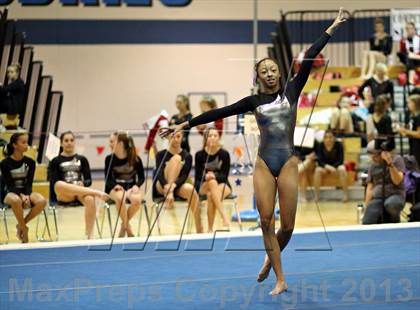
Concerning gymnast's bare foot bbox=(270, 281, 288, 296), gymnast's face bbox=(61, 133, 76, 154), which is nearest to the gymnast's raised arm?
gymnast's bare foot bbox=(270, 281, 288, 296)

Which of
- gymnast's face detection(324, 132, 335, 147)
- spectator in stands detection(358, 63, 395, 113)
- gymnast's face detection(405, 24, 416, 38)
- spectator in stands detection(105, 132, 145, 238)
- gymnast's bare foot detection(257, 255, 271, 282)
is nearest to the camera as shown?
gymnast's bare foot detection(257, 255, 271, 282)

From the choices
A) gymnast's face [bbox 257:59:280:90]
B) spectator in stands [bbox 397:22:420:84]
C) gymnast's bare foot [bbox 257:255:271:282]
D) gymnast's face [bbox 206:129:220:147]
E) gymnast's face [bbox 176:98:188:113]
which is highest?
spectator in stands [bbox 397:22:420:84]

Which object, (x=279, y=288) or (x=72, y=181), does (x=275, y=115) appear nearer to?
(x=279, y=288)

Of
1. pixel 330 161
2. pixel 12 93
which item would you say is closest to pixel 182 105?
pixel 12 93

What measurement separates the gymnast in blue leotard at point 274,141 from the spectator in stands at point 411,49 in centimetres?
815

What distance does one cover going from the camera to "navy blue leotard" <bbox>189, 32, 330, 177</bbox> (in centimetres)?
529

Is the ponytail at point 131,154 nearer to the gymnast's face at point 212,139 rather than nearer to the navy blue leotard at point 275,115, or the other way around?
the gymnast's face at point 212,139

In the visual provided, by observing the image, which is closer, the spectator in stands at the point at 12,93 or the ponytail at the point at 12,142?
the ponytail at the point at 12,142

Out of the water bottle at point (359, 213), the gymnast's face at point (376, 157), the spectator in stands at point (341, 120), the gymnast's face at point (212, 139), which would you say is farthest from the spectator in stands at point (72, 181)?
the spectator in stands at point (341, 120)

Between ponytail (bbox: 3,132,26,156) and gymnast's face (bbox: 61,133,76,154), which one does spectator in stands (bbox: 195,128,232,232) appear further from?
ponytail (bbox: 3,132,26,156)

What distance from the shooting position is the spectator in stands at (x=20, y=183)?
7844 mm

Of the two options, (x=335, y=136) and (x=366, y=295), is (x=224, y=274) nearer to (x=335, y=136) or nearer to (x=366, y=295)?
(x=366, y=295)

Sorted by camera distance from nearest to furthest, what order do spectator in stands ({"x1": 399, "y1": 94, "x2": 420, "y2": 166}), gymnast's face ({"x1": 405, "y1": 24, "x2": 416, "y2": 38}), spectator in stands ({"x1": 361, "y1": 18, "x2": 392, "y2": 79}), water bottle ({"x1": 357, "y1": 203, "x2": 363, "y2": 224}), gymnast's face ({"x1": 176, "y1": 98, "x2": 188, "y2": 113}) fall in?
water bottle ({"x1": 357, "y1": 203, "x2": 363, "y2": 224}) < spectator in stands ({"x1": 399, "y1": 94, "x2": 420, "y2": 166}) < gymnast's face ({"x1": 176, "y1": 98, "x2": 188, "y2": 113}) < gymnast's face ({"x1": 405, "y1": 24, "x2": 416, "y2": 38}) < spectator in stands ({"x1": 361, "y1": 18, "x2": 392, "y2": 79})

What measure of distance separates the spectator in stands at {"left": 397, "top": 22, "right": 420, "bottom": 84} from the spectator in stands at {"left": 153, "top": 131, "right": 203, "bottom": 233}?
19.3 ft
